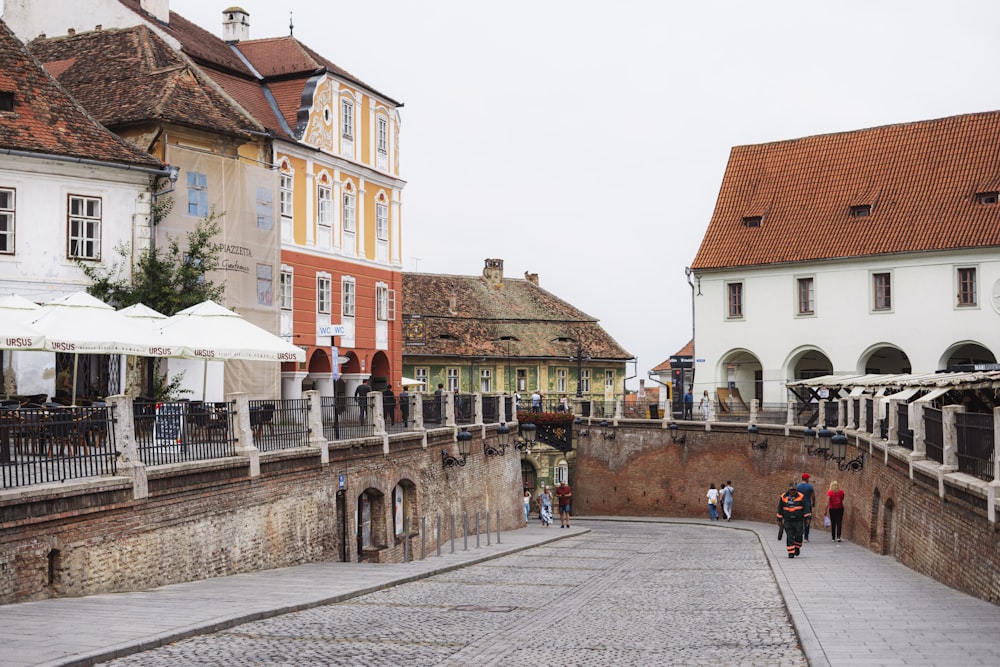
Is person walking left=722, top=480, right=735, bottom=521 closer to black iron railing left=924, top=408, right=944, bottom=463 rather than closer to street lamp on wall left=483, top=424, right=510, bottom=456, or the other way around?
street lamp on wall left=483, top=424, right=510, bottom=456

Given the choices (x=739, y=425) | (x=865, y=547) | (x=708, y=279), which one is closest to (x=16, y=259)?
Answer: (x=865, y=547)

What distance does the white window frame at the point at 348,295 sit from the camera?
41656 millimetres

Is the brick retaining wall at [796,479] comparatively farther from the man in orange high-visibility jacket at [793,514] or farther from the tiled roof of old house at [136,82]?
the tiled roof of old house at [136,82]

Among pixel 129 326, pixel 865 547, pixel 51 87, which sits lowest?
pixel 865 547

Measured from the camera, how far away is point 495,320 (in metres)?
73.4

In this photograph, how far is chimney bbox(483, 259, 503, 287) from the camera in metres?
78.1

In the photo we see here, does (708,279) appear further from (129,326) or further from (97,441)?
(97,441)

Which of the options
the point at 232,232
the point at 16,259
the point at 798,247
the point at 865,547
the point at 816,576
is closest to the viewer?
the point at 816,576

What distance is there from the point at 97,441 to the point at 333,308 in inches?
937

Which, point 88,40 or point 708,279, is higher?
point 88,40

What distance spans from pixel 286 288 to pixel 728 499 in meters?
19.6

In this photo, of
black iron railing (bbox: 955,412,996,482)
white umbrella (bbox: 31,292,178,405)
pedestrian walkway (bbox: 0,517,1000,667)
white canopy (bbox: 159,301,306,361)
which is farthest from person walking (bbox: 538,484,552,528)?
black iron railing (bbox: 955,412,996,482)

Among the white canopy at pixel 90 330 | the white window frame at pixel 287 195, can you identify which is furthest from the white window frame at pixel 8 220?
the white window frame at pixel 287 195

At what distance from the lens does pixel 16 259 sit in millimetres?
28234
